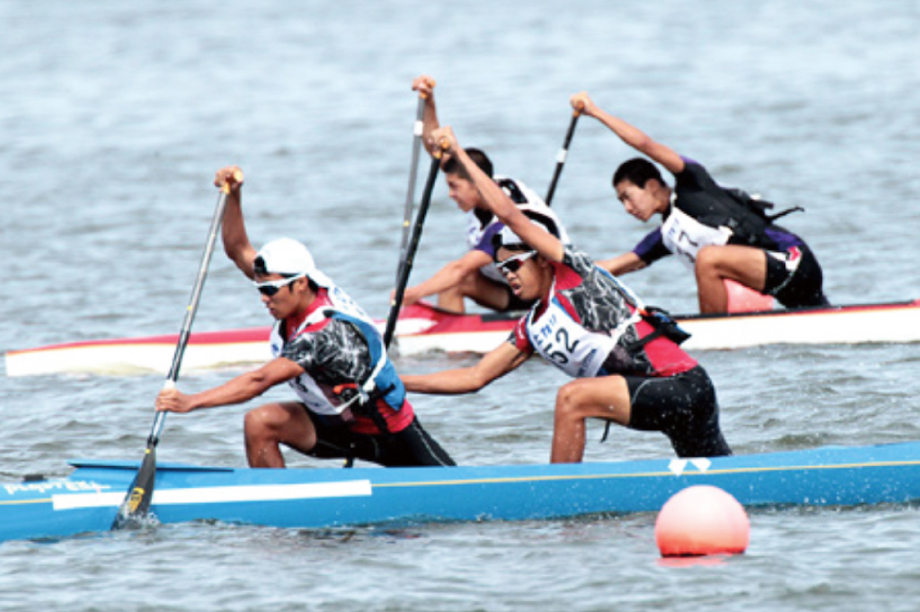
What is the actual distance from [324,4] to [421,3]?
7.78 ft

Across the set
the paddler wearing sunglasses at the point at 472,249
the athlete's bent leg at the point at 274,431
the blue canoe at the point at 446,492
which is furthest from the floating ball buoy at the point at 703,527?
the paddler wearing sunglasses at the point at 472,249

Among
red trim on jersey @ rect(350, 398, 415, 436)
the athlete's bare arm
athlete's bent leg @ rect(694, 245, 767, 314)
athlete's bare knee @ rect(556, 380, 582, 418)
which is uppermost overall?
the athlete's bare arm

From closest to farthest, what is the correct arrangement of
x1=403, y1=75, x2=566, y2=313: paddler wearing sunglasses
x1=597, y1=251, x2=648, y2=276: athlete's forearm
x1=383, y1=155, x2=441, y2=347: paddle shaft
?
1. x1=383, y1=155, x2=441, y2=347: paddle shaft
2. x1=403, y1=75, x2=566, y2=313: paddler wearing sunglasses
3. x1=597, y1=251, x2=648, y2=276: athlete's forearm

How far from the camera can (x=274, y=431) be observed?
7293 millimetres

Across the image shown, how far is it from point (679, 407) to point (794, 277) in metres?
4.23

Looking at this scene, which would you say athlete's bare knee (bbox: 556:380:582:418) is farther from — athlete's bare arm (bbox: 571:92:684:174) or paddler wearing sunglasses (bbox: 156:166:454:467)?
athlete's bare arm (bbox: 571:92:684:174)

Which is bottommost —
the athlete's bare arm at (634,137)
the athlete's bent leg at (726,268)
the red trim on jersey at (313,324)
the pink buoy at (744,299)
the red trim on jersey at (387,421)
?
the red trim on jersey at (387,421)

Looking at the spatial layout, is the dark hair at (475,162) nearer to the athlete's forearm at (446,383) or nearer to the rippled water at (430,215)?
the rippled water at (430,215)

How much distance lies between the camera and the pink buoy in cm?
1144

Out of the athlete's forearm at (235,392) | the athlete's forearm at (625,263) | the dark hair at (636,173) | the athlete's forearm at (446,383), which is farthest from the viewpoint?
the athlete's forearm at (625,263)

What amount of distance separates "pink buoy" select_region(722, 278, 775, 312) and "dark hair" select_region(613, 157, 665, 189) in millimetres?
1495

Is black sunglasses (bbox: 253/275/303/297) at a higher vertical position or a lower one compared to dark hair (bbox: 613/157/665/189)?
lower

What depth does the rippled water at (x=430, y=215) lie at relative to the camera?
6719mm

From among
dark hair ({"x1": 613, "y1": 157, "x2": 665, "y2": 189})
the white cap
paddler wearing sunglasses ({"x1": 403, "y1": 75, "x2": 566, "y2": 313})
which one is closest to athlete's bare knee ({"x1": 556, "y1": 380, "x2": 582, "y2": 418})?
the white cap
